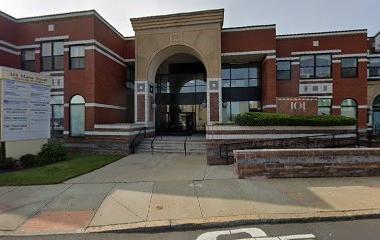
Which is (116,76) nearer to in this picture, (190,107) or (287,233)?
(190,107)

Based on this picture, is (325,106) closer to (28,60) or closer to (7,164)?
(7,164)

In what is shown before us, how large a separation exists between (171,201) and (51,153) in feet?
30.4

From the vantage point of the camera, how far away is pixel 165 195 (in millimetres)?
7828

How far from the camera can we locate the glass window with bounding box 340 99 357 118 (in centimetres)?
2323

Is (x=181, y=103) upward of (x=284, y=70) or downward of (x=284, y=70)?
downward

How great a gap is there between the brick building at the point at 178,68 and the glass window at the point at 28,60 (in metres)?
0.07

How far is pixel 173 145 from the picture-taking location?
17891 millimetres

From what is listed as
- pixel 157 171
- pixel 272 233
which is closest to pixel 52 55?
pixel 157 171

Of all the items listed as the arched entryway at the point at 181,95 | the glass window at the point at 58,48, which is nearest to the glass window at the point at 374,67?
the arched entryway at the point at 181,95

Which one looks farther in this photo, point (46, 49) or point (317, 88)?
point (317, 88)

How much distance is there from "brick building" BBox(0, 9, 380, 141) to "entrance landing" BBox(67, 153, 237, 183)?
4.65 meters

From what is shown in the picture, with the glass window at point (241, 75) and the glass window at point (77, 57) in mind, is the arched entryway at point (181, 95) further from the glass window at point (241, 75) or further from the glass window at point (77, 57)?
the glass window at point (77, 57)

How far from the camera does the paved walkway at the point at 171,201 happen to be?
604cm

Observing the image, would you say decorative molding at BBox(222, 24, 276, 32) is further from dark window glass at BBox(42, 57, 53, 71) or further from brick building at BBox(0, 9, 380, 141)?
dark window glass at BBox(42, 57, 53, 71)
